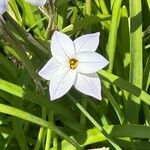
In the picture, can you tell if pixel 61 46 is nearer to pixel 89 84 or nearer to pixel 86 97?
pixel 89 84

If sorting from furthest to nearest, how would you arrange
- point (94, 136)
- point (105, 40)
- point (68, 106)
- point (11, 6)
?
point (11, 6)
point (105, 40)
point (68, 106)
point (94, 136)

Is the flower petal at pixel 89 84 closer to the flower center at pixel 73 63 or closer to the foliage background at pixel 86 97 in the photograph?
the flower center at pixel 73 63

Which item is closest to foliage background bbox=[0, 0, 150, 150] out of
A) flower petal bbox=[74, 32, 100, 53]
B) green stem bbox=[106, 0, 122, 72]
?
green stem bbox=[106, 0, 122, 72]

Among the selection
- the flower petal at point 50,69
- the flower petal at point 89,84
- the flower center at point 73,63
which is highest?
the flower center at point 73,63

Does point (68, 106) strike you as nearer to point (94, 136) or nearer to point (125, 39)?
point (94, 136)

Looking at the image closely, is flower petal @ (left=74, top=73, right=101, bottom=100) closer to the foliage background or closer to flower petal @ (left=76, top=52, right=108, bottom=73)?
flower petal @ (left=76, top=52, right=108, bottom=73)

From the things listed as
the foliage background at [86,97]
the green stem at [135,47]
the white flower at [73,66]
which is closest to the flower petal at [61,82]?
the white flower at [73,66]

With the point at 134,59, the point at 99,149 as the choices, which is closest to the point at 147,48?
Result: the point at 134,59
